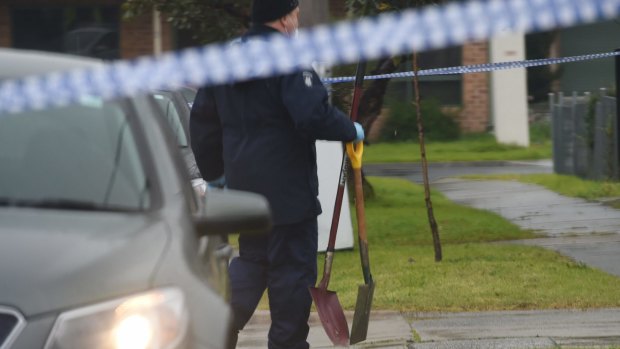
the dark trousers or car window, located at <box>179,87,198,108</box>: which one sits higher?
car window, located at <box>179,87,198,108</box>

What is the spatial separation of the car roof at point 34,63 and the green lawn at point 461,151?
18.0 meters

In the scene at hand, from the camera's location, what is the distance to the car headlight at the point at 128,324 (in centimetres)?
349

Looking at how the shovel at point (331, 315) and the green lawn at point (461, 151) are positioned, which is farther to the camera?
the green lawn at point (461, 151)

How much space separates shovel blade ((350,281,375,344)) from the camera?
6.79m

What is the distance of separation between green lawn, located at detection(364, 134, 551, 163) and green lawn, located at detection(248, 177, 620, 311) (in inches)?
384

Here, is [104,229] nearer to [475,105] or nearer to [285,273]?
[285,273]

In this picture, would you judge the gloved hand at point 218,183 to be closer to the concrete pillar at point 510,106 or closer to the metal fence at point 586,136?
the metal fence at point 586,136

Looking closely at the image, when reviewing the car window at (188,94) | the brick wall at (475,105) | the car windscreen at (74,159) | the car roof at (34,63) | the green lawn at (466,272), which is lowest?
→ the brick wall at (475,105)

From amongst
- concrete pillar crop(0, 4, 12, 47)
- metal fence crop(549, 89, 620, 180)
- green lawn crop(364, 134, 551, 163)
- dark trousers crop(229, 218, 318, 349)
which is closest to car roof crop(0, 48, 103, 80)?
dark trousers crop(229, 218, 318, 349)

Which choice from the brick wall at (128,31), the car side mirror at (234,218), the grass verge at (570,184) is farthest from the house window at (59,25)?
the car side mirror at (234,218)

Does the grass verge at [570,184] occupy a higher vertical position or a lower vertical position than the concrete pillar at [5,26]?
lower

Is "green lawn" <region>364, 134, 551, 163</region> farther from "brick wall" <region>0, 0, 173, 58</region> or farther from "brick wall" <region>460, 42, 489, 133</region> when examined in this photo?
"brick wall" <region>0, 0, 173, 58</region>

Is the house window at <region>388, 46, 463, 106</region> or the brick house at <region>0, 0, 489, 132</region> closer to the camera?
the brick house at <region>0, 0, 489, 132</region>

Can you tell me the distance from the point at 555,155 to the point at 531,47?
7.77 meters
